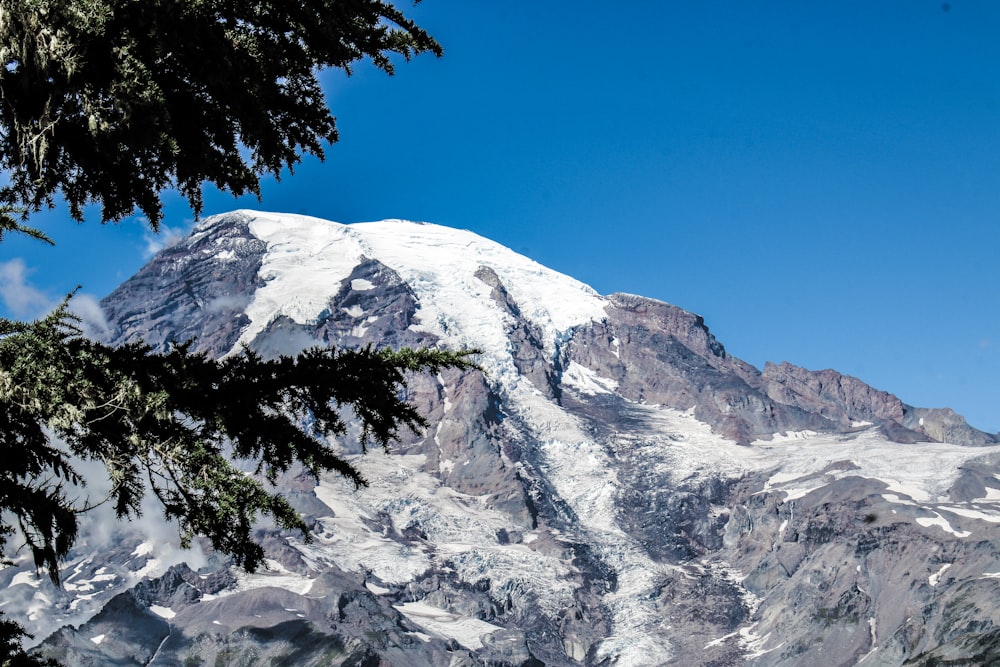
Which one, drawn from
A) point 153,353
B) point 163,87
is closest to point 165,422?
point 153,353

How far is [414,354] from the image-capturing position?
9969 mm

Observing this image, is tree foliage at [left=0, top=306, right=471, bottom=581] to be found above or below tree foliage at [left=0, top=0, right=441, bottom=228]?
below

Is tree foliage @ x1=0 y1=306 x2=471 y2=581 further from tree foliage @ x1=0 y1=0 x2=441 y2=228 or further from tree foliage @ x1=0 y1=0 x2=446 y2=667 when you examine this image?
tree foliage @ x1=0 y1=0 x2=441 y2=228

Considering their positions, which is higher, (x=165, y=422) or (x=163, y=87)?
(x=163, y=87)

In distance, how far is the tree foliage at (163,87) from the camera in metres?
9.29

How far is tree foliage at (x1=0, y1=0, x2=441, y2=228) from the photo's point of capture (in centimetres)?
929

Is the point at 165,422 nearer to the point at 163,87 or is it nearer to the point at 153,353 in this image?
the point at 153,353

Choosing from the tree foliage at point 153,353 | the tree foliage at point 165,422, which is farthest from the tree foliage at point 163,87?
the tree foliage at point 165,422

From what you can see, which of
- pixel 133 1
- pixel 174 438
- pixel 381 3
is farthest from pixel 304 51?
pixel 174 438

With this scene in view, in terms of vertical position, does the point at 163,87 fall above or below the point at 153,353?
above

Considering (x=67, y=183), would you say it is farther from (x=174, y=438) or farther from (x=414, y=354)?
(x=414, y=354)

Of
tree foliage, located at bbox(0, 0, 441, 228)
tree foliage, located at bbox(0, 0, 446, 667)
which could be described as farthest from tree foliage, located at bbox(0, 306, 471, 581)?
tree foliage, located at bbox(0, 0, 441, 228)

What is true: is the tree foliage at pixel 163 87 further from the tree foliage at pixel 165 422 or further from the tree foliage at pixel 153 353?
the tree foliage at pixel 165 422

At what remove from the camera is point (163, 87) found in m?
10.4
